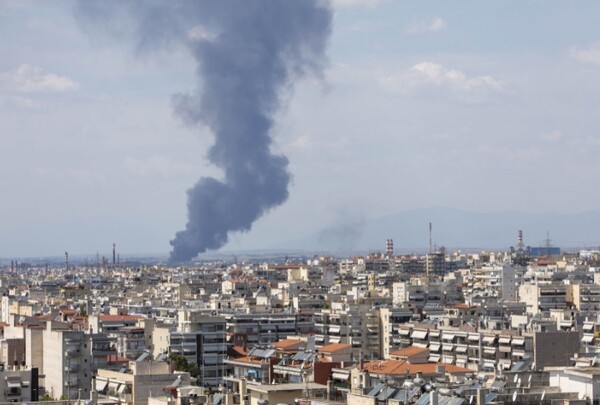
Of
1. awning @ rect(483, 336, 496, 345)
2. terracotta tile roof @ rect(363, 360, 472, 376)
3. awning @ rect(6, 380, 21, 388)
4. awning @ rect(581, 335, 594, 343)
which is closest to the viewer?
awning @ rect(6, 380, 21, 388)

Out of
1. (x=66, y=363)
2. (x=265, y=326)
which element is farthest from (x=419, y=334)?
(x=66, y=363)

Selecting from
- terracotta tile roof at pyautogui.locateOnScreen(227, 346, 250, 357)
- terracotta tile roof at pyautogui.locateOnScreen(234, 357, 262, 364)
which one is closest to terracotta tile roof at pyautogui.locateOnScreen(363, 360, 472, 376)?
terracotta tile roof at pyautogui.locateOnScreen(234, 357, 262, 364)

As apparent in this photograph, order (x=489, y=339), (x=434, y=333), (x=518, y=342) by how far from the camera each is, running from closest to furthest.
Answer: (x=518, y=342) < (x=489, y=339) < (x=434, y=333)

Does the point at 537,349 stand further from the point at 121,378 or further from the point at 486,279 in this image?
the point at 486,279

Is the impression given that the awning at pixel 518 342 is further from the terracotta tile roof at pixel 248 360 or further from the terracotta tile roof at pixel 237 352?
the terracotta tile roof at pixel 248 360

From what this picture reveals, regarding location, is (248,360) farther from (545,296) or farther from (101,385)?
(545,296)

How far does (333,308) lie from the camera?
76.9m

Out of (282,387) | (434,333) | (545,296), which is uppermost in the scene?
(545,296)

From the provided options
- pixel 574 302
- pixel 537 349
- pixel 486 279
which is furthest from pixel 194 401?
pixel 486 279

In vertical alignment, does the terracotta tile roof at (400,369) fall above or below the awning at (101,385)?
above

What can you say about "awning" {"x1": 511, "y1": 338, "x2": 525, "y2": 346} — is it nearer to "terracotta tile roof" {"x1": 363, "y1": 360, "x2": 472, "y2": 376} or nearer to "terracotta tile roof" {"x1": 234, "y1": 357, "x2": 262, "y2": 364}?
"terracotta tile roof" {"x1": 234, "y1": 357, "x2": 262, "y2": 364}

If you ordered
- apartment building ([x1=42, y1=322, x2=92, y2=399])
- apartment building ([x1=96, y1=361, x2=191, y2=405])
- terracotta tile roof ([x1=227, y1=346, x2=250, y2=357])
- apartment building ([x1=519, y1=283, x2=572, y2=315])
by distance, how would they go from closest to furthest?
apartment building ([x1=96, y1=361, x2=191, y2=405]) → apartment building ([x1=42, y1=322, x2=92, y2=399]) → terracotta tile roof ([x1=227, y1=346, x2=250, y2=357]) → apartment building ([x1=519, y1=283, x2=572, y2=315])

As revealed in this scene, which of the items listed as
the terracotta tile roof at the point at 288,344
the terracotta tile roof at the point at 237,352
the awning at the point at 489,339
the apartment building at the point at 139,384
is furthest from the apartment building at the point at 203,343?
the apartment building at the point at 139,384

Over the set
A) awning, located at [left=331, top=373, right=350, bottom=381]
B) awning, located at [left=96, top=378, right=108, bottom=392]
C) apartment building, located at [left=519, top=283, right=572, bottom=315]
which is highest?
apartment building, located at [left=519, top=283, right=572, bottom=315]
